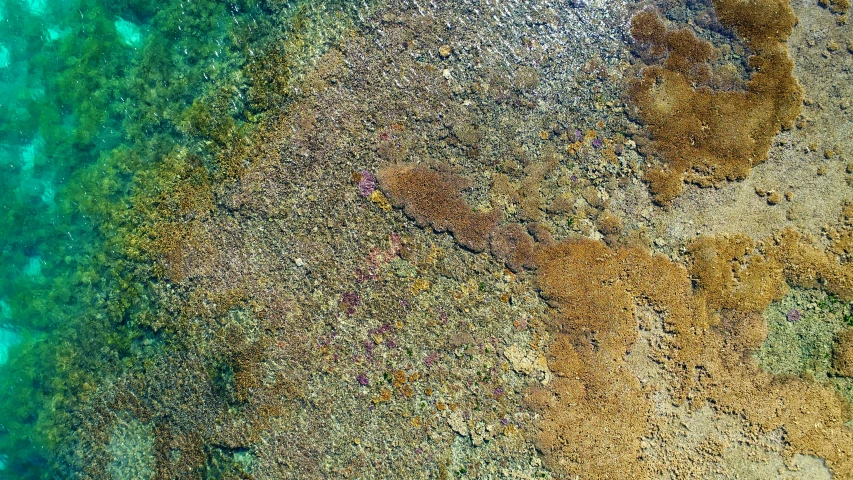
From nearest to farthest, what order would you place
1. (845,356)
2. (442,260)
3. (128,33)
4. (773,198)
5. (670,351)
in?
1. (845,356)
2. (670,351)
3. (773,198)
4. (442,260)
5. (128,33)

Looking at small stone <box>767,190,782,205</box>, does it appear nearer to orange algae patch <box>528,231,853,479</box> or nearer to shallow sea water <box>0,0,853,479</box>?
shallow sea water <box>0,0,853,479</box>

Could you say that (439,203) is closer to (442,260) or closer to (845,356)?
(442,260)

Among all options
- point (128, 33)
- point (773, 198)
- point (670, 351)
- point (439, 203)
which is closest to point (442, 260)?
point (439, 203)

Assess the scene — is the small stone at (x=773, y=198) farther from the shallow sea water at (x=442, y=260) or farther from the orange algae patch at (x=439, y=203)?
the orange algae patch at (x=439, y=203)

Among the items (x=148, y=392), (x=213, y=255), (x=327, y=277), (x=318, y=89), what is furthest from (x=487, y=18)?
(x=148, y=392)

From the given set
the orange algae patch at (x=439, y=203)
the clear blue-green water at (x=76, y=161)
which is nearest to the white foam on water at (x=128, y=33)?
the clear blue-green water at (x=76, y=161)

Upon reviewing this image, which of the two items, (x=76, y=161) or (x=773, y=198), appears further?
(x=76, y=161)
